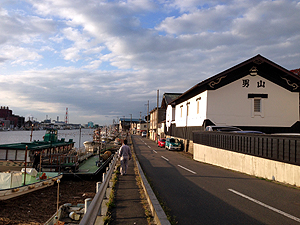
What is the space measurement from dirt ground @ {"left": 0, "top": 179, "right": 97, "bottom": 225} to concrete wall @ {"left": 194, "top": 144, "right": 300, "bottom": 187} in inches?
405

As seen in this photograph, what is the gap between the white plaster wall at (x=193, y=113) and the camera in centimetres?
2486

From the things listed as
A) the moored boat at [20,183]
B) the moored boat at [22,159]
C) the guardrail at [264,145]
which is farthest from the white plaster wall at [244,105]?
the moored boat at [20,183]

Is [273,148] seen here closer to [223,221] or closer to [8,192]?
[223,221]

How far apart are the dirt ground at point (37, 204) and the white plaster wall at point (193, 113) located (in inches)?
545

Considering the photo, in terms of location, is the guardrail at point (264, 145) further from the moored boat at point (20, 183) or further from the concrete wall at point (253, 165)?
the moored boat at point (20, 183)

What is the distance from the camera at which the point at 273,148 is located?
10.7 metres

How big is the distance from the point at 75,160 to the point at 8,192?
30.0 feet

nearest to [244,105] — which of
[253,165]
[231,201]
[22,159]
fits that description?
[253,165]

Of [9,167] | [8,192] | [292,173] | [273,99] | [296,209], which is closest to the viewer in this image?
[296,209]

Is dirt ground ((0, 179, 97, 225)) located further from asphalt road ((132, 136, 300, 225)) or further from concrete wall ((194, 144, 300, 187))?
concrete wall ((194, 144, 300, 187))

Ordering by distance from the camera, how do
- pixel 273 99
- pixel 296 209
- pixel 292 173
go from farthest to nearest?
pixel 273 99 < pixel 292 173 < pixel 296 209

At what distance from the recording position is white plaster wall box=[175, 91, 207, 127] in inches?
979

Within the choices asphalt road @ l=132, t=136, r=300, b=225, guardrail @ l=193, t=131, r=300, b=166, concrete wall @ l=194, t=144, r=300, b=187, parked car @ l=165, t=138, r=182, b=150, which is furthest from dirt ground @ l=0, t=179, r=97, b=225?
parked car @ l=165, t=138, r=182, b=150

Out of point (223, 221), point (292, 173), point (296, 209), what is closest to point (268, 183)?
point (292, 173)
